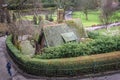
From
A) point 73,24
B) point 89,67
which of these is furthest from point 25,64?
point 73,24

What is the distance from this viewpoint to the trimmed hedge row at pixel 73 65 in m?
25.0

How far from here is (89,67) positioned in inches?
996

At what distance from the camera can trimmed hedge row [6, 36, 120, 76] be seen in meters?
25.0

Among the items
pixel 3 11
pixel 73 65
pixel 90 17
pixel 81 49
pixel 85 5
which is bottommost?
pixel 90 17

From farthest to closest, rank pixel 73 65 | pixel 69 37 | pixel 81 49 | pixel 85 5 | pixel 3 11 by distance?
1. pixel 85 5
2. pixel 3 11
3. pixel 69 37
4. pixel 81 49
5. pixel 73 65

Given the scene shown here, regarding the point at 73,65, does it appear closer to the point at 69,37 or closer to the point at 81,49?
the point at 81,49

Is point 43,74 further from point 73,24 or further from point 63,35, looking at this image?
point 73,24

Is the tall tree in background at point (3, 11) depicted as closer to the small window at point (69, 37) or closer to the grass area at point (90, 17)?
the small window at point (69, 37)

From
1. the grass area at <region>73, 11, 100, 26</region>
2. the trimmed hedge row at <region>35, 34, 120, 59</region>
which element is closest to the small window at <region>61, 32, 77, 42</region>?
the trimmed hedge row at <region>35, 34, 120, 59</region>

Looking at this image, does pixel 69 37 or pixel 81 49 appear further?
pixel 69 37

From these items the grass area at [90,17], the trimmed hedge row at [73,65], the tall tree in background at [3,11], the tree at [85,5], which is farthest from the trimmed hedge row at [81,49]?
the tree at [85,5]

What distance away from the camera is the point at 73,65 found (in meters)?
25.1

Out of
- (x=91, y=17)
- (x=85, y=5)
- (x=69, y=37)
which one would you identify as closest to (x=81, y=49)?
(x=69, y=37)

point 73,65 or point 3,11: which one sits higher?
point 73,65
